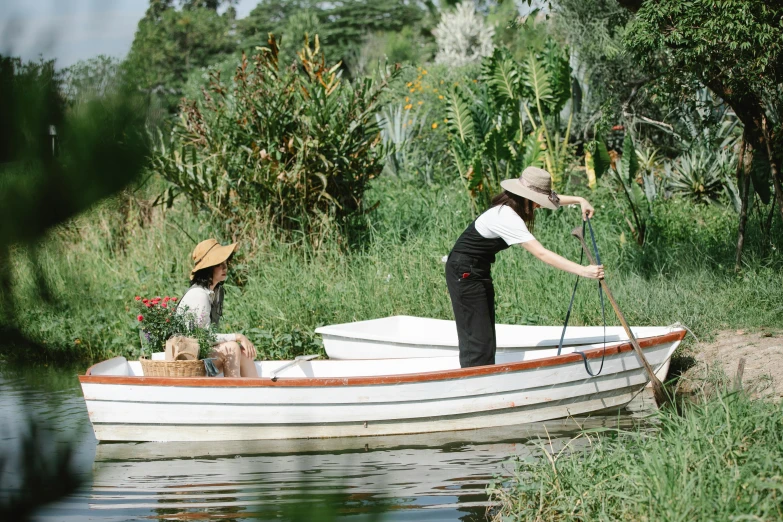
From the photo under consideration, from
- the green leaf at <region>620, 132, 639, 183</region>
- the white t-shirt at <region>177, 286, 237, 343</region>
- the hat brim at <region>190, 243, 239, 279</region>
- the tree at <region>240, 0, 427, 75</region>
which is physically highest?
the tree at <region>240, 0, 427, 75</region>

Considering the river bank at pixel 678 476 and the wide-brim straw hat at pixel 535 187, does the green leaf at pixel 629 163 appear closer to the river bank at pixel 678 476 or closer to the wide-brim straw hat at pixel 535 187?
the wide-brim straw hat at pixel 535 187

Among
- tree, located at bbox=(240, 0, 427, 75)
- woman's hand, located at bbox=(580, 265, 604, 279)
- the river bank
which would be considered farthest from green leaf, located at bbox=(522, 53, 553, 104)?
tree, located at bbox=(240, 0, 427, 75)

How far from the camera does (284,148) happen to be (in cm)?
1038

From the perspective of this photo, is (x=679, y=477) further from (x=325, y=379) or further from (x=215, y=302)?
(x=215, y=302)

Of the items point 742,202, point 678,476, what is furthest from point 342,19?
point 678,476

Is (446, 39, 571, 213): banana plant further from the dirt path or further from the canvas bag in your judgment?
the canvas bag

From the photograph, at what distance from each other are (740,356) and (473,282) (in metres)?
2.56

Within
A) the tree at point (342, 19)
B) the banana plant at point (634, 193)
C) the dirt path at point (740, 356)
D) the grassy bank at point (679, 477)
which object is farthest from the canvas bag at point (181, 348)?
the tree at point (342, 19)

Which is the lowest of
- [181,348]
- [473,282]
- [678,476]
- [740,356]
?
[740,356]

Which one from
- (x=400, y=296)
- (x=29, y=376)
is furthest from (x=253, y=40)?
(x=29, y=376)

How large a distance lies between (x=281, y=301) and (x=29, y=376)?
7873mm

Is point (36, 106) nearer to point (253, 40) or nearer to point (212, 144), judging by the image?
point (212, 144)

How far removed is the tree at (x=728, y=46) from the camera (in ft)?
22.3

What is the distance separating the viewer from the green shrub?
10.3 metres
